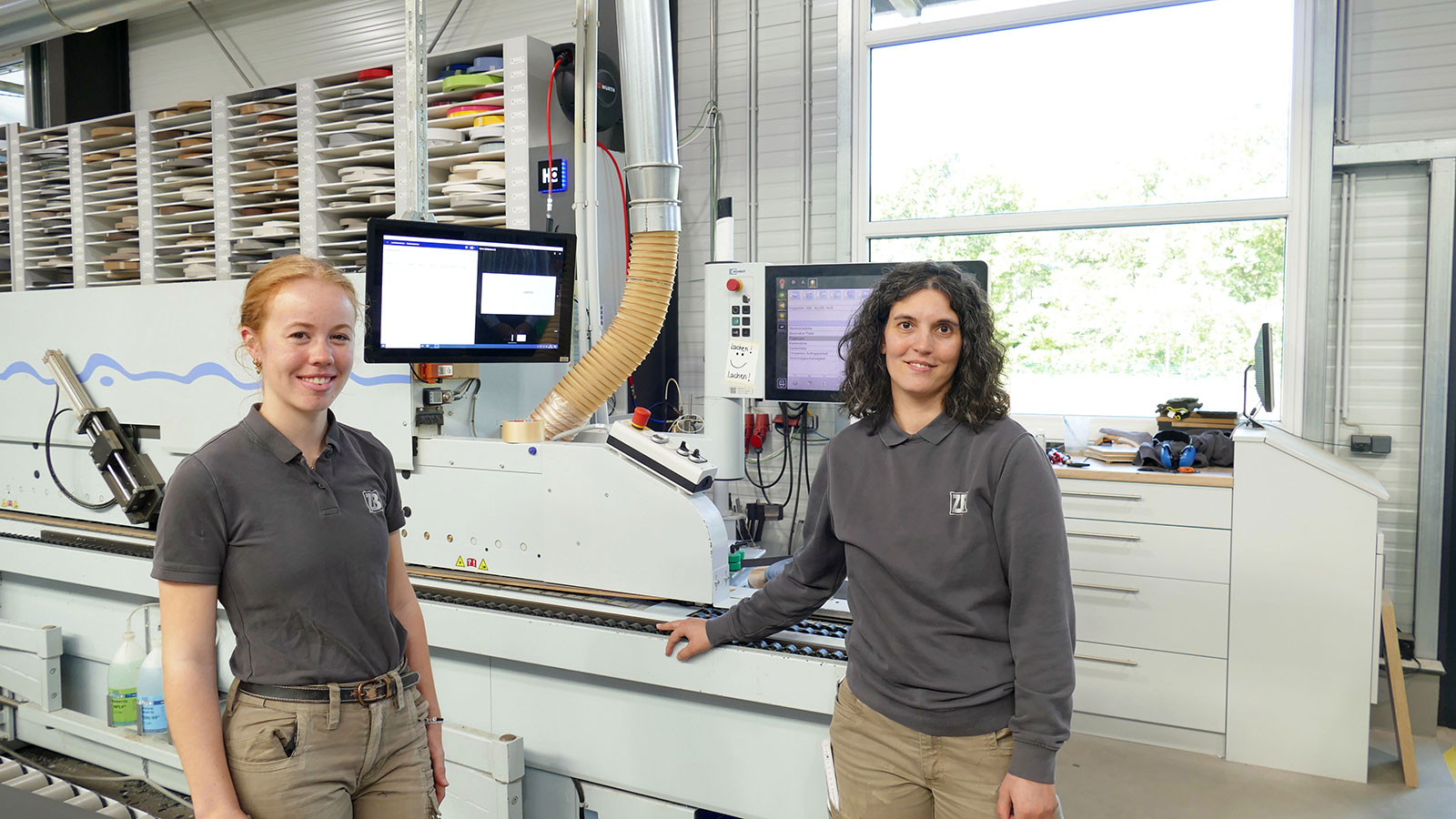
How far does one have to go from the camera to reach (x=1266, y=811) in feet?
8.61

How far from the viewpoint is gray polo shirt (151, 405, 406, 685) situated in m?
1.08

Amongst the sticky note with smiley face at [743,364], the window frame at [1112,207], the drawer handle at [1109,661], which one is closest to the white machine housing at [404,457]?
the sticky note with smiley face at [743,364]

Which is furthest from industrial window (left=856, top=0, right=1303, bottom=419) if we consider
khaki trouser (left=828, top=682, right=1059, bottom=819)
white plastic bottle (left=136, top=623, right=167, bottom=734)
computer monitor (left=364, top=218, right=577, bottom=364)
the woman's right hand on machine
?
white plastic bottle (left=136, top=623, right=167, bottom=734)

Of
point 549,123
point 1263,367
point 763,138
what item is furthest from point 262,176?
point 1263,367

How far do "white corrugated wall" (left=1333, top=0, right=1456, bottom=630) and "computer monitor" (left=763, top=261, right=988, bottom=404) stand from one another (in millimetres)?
2257

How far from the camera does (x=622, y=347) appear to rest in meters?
2.21

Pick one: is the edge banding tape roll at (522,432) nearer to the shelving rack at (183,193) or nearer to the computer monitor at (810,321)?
the computer monitor at (810,321)

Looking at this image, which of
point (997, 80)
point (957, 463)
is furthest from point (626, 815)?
point (997, 80)

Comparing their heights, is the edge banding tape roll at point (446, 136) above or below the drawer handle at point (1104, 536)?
above

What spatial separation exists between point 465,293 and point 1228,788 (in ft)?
8.90

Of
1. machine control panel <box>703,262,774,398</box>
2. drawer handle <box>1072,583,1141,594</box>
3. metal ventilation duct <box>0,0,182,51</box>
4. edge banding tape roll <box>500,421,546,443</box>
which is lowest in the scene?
drawer handle <box>1072,583,1141,594</box>

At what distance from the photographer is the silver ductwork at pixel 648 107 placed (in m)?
2.33

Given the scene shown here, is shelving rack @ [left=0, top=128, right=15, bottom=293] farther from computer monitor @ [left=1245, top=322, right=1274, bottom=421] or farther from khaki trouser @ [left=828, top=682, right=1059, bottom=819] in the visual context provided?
computer monitor @ [left=1245, top=322, right=1274, bottom=421]

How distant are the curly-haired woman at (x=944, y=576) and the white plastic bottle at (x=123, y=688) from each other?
2089 mm
